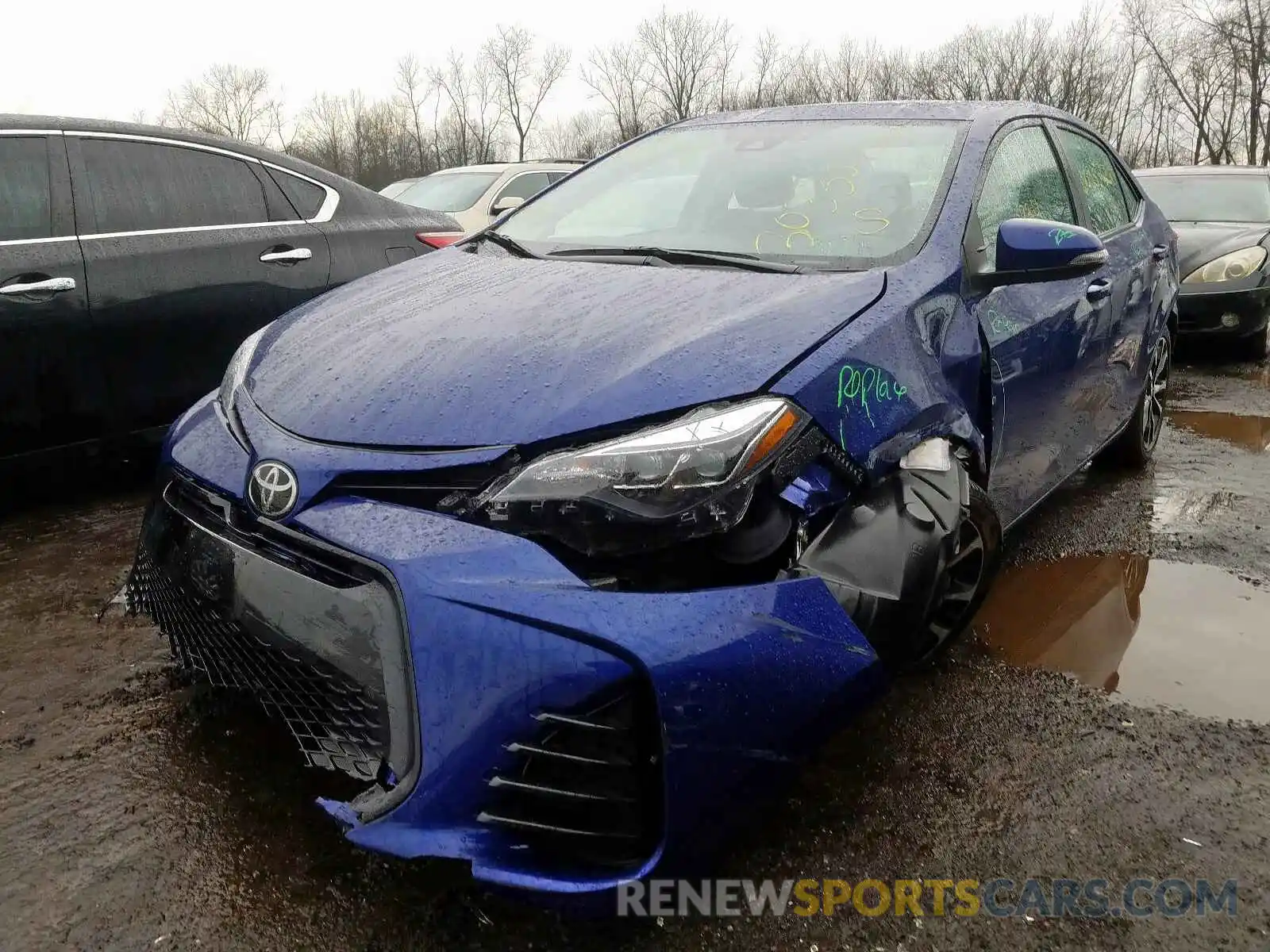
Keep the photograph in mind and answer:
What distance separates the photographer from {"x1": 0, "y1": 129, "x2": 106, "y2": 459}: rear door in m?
3.36

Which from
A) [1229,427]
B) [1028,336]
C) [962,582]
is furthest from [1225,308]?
[962,582]

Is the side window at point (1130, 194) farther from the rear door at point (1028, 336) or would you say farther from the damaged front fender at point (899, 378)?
the damaged front fender at point (899, 378)

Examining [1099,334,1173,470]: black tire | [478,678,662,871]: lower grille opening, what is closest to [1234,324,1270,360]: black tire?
[1099,334,1173,470]: black tire

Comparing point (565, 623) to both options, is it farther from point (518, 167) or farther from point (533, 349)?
point (518, 167)

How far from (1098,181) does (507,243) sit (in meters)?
2.34

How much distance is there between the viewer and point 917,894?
181cm

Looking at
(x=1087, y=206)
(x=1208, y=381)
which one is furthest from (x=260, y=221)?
(x=1208, y=381)

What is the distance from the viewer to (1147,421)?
4.36 metres

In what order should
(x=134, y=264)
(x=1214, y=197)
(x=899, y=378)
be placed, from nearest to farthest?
(x=899, y=378), (x=134, y=264), (x=1214, y=197)

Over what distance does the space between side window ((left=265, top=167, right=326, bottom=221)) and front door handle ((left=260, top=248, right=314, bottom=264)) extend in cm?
19

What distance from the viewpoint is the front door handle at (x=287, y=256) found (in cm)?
397

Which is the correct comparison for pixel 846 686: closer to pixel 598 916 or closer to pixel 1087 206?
pixel 598 916

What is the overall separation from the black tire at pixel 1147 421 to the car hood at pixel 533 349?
2.51 m

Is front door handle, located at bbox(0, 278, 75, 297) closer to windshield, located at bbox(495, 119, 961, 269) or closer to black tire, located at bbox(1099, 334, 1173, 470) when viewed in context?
windshield, located at bbox(495, 119, 961, 269)
